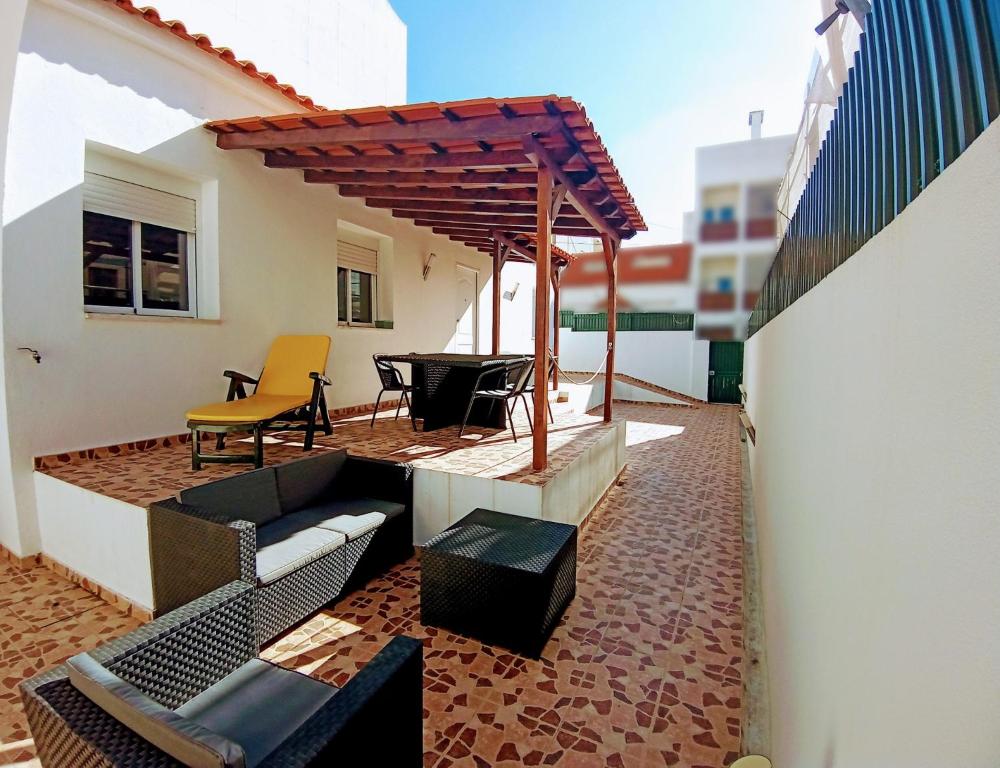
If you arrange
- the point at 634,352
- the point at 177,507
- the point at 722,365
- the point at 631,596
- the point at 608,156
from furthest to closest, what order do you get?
the point at 634,352
the point at 722,365
the point at 608,156
the point at 631,596
the point at 177,507

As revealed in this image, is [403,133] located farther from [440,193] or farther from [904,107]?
[904,107]

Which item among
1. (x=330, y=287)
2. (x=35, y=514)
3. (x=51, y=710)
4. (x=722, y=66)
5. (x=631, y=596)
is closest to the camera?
(x=51, y=710)

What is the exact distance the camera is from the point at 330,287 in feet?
21.6

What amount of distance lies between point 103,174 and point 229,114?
1.48m

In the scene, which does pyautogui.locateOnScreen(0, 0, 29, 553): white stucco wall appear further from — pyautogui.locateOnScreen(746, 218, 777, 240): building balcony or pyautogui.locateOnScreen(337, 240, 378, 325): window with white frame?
pyautogui.locateOnScreen(746, 218, 777, 240): building balcony

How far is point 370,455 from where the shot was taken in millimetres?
4516

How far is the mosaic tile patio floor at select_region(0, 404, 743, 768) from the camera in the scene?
2.17 m

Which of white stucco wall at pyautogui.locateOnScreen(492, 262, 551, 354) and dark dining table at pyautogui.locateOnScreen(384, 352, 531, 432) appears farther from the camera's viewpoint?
white stucco wall at pyautogui.locateOnScreen(492, 262, 551, 354)

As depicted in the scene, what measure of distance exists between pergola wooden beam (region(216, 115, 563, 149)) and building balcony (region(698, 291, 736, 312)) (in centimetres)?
1238

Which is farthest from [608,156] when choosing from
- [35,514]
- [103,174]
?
[35,514]

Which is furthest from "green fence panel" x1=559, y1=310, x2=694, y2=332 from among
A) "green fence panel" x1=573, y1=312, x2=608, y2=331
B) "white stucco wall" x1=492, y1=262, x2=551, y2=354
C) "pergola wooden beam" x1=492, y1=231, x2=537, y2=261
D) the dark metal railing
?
the dark metal railing

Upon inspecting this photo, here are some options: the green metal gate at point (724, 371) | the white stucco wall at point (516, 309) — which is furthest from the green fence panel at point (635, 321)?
the white stucco wall at point (516, 309)

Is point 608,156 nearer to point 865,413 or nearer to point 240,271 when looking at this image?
point 865,413

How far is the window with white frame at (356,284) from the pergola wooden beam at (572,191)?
11.9 ft
